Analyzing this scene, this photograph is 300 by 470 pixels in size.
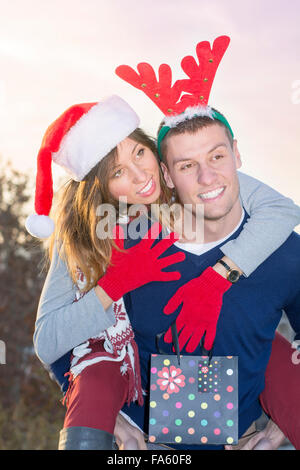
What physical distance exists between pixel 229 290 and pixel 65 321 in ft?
2.55

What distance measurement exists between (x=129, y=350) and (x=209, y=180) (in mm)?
905

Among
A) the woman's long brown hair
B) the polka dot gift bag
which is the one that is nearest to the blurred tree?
the woman's long brown hair

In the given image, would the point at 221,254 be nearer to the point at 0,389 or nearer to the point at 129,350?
the point at 129,350

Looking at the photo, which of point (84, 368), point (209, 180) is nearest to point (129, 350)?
point (84, 368)

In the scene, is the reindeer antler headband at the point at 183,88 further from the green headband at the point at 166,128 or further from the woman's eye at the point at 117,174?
the woman's eye at the point at 117,174

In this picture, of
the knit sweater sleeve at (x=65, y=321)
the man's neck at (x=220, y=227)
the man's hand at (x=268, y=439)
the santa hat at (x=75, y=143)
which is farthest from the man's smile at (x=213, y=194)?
the man's hand at (x=268, y=439)

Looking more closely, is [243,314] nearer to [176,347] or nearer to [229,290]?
[229,290]

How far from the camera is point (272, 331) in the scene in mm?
2787

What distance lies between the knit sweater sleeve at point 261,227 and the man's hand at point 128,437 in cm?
91

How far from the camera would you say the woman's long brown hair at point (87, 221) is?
2.80 metres

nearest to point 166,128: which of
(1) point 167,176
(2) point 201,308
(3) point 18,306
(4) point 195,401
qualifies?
(1) point 167,176

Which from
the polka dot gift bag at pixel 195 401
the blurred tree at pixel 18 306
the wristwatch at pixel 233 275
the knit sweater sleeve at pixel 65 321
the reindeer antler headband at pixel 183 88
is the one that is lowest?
the blurred tree at pixel 18 306

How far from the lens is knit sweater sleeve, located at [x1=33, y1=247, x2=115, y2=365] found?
8.59 feet

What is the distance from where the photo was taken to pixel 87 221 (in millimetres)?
2953
